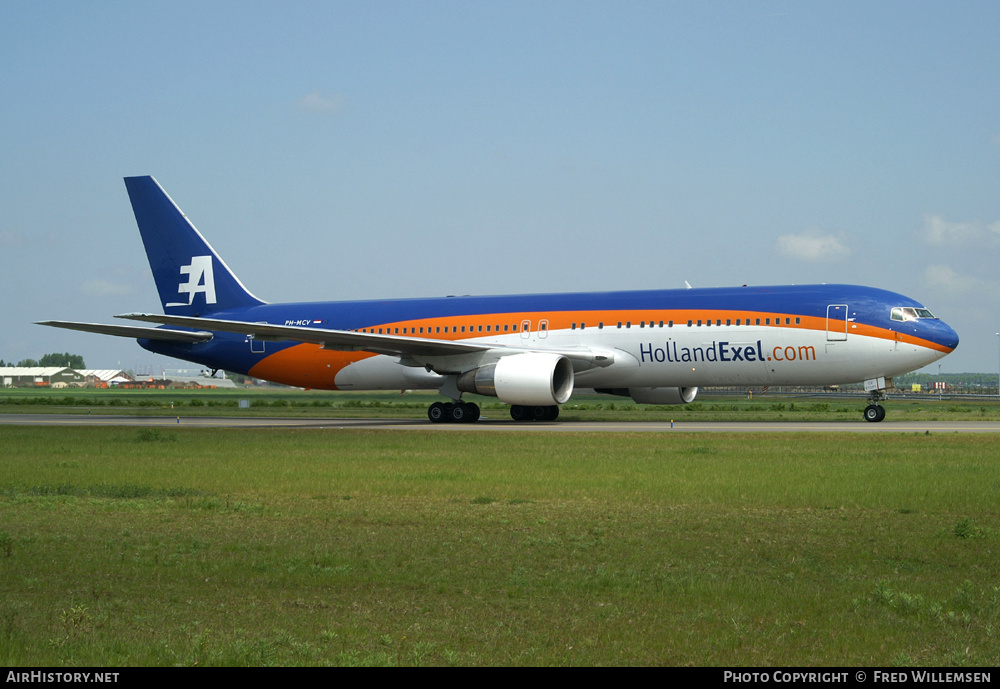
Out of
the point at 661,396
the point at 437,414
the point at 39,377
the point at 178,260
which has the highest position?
the point at 178,260

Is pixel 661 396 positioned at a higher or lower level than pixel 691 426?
higher

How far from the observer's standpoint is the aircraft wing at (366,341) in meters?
30.2

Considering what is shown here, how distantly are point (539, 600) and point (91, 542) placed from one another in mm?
4615

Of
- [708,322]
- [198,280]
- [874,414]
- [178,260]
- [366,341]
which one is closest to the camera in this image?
[874,414]

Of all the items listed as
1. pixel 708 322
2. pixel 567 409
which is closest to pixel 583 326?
pixel 708 322

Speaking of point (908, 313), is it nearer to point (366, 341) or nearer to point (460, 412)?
point (460, 412)

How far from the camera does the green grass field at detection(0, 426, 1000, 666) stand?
19.3 ft

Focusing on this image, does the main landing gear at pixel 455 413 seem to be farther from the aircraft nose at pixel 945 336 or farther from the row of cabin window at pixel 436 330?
the aircraft nose at pixel 945 336

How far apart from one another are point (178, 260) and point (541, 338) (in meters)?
15.3

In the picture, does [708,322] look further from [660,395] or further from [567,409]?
[567,409]

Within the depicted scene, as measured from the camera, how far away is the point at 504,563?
8.29 meters

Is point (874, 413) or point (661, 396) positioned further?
point (661, 396)

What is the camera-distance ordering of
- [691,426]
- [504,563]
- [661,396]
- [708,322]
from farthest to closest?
[661,396]
[708,322]
[691,426]
[504,563]
